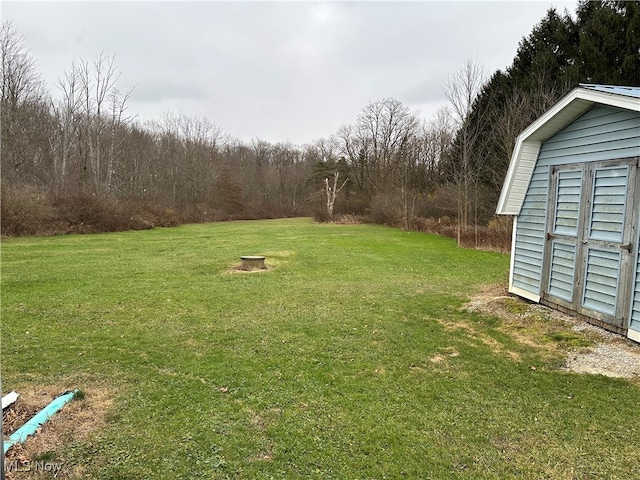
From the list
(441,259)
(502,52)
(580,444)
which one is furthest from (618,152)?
(502,52)

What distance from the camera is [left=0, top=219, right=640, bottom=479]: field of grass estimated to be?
8.26ft

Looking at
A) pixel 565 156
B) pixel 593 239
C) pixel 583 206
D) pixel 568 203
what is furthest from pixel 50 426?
pixel 565 156

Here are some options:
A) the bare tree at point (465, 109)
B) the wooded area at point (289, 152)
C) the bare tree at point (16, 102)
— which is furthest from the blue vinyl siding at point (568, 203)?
the bare tree at point (16, 102)

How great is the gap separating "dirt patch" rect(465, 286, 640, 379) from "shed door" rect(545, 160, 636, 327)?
0.23 m

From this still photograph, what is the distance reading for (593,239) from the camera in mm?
4973

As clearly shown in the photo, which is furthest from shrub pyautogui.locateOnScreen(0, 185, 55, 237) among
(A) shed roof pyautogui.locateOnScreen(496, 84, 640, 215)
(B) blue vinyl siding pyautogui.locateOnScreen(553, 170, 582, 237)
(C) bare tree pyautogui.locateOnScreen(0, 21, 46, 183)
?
(B) blue vinyl siding pyautogui.locateOnScreen(553, 170, 582, 237)

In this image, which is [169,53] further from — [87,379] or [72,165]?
[72,165]

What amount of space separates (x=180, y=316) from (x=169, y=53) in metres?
8.21

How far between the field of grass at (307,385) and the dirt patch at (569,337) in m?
0.19

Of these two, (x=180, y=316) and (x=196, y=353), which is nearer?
(x=196, y=353)

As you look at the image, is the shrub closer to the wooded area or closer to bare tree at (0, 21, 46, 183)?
the wooded area

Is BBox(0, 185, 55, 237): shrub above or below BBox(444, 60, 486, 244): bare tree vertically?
below

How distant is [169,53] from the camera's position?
35.2ft

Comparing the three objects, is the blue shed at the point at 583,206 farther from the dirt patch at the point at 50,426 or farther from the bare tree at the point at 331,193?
the bare tree at the point at 331,193
